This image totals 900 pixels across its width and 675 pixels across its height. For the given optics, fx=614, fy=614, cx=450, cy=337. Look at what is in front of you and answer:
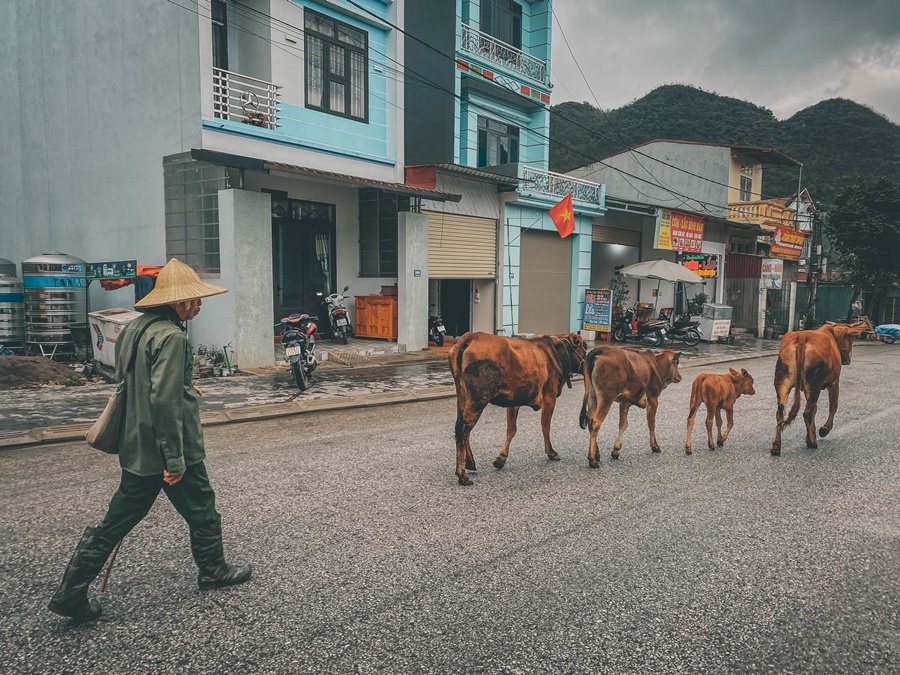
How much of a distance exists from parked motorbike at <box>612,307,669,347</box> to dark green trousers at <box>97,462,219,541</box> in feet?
59.6

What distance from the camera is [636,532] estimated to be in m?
4.70

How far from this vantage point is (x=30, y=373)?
10320 millimetres

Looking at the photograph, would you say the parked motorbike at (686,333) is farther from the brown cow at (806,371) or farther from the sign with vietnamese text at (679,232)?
the brown cow at (806,371)

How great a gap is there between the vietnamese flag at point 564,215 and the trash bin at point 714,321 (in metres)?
7.11

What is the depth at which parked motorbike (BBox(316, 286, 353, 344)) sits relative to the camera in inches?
582

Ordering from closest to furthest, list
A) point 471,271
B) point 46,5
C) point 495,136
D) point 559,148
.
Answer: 1. point 46,5
2. point 471,271
3. point 495,136
4. point 559,148

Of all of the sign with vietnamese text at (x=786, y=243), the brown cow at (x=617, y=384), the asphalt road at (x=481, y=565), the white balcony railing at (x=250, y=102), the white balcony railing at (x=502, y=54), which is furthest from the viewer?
the sign with vietnamese text at (x=786, y=243)

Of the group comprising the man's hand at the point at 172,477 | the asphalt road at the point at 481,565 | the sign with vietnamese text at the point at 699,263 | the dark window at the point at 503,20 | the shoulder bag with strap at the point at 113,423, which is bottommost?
the asphalt road at the point at 481,565

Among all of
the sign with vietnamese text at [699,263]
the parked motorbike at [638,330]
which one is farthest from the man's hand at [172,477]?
the sign with vietnamese text at [699,263]

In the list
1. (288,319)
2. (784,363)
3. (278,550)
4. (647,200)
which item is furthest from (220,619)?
(647,200)

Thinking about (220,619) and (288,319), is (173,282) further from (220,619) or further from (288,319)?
(288,319)

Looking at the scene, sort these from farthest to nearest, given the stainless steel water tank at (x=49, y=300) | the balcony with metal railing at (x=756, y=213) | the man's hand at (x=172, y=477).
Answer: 1. the balcony with metal railing at (x=756, y=213)
2. the stainless steel water tank at (x=49, y=300)
3. the man's hand at (x=172, y=477)

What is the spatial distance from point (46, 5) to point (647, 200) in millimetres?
27125

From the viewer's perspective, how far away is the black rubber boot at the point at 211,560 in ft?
12.1
